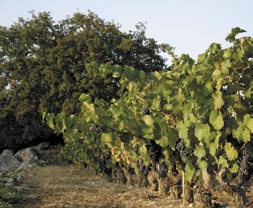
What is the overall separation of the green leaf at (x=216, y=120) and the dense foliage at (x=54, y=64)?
31.2m

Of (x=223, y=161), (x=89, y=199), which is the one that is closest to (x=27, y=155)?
(x=89, y=199)

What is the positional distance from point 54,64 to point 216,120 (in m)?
34.7

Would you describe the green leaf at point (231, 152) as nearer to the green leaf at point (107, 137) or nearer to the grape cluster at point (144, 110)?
the green leaf at point (107, 137)

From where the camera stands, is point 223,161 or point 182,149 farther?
point 182,149

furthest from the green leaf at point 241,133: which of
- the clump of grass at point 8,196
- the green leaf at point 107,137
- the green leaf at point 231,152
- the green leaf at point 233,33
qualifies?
the clump of grass at point 8,196

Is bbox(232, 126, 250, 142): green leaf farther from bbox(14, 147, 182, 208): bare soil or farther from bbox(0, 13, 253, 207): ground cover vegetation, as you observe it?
bbox(14, 147, 182, 208): bare soil

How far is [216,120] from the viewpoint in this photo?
6.58m

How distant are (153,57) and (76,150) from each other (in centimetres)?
2021

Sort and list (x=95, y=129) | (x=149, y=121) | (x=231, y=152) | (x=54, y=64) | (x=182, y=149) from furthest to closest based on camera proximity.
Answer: (x=54, y=64) → (x=182, y=149) → (x=95, y=129) → (x=149, y=121) → (x=231, y=152)

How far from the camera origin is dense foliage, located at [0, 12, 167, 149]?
39.3 metres

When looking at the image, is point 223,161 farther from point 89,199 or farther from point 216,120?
point 89,199

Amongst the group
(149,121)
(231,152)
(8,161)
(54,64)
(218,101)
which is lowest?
(231,152)

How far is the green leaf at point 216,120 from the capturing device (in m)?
6.52

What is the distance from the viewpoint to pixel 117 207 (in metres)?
12.2
